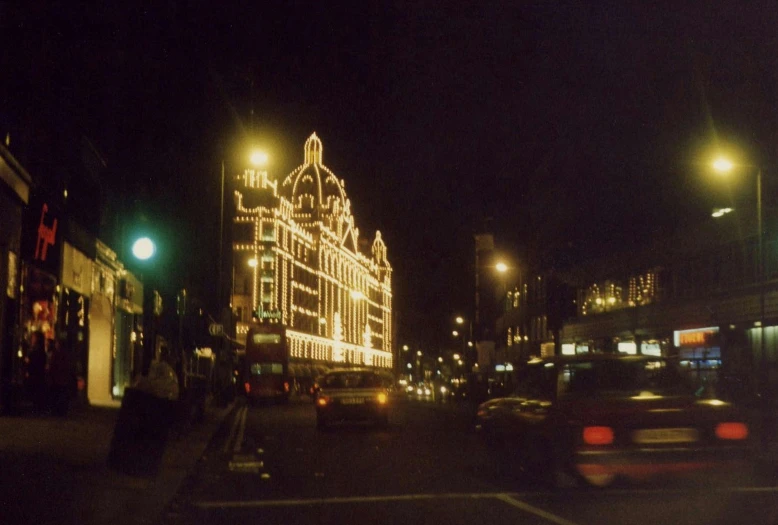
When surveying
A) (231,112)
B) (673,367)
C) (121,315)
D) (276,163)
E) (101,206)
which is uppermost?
(276,163)

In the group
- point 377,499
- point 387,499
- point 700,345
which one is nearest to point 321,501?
point 377,499

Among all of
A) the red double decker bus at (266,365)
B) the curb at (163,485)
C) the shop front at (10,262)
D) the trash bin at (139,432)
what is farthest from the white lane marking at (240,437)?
the red double decker bus at (266,365)

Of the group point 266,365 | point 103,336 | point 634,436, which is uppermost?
point 103,336

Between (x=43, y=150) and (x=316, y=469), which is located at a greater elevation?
(x=43, y=150)

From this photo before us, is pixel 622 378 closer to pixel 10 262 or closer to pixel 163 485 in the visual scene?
pixel 163 485

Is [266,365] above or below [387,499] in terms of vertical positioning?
above

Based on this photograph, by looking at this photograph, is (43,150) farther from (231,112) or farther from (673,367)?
(231,112)

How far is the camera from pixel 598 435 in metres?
11.7

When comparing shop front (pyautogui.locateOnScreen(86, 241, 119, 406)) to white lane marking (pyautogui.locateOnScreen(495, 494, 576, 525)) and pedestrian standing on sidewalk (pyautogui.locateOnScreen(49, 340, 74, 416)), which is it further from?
white lane marking (pyautogui.locateOnScreen(495, 494, 576, 525))

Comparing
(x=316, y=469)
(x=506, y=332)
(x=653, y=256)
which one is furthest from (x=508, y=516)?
(x=506, y=332)

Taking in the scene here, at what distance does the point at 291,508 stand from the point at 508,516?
239cm

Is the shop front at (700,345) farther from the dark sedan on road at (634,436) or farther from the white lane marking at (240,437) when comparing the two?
the dark sedan on road at (634,436)

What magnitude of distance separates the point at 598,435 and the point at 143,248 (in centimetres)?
745

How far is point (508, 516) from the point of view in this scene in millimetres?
10633
